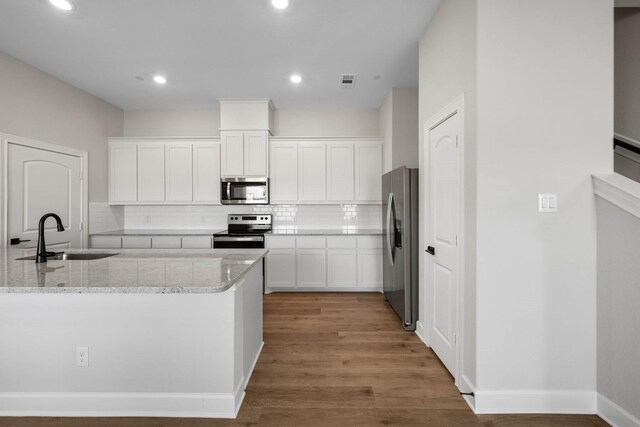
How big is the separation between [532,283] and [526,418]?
0.81 meters

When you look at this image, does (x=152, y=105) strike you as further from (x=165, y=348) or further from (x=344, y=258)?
(x=165, y=348)

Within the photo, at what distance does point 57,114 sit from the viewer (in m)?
3.89

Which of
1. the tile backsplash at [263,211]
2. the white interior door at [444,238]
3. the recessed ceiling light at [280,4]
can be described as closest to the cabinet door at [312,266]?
the tile backsplash at [263,211]

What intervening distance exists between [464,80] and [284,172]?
10.1ft

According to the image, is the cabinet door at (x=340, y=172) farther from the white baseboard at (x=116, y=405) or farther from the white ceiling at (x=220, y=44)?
the white baseboard at (x=116, y=405)

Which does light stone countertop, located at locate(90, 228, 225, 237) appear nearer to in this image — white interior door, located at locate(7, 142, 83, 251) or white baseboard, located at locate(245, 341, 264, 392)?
white interior door, located at locate(7, 142, 83, 251)

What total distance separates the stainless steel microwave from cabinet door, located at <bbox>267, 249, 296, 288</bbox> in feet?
2.64

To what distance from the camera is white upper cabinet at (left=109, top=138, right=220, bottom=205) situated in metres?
4.83

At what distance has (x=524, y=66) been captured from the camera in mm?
1964

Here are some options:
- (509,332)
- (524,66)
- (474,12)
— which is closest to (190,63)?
(474,12)

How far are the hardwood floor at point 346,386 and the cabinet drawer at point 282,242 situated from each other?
4.03 feet

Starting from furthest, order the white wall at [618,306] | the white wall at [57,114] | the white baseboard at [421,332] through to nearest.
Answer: the white wall at [57,114]
the white baseboard at [421,332]
the white wall at [618,306]

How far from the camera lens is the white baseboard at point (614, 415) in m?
1.75

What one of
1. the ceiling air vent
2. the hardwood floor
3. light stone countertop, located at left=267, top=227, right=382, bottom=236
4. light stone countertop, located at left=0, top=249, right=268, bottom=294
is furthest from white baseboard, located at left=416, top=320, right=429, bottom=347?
the ceiling air vent
